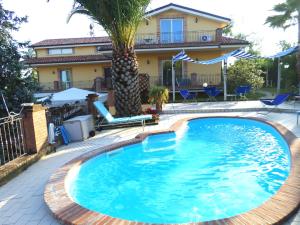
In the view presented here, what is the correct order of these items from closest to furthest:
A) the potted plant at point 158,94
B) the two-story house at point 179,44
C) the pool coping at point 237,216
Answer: the pool coping at point 237,216 < the potted plant at point 158,94 < the two-story house at point 179,44

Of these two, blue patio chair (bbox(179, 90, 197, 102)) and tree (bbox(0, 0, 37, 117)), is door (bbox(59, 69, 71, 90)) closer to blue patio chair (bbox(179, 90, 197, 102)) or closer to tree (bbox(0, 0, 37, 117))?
blue patio chair (bbox(179, 90, 197, 102))

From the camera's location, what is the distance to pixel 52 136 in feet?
28.0

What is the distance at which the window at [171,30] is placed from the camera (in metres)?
23.4

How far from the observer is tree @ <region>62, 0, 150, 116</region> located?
11.0 m

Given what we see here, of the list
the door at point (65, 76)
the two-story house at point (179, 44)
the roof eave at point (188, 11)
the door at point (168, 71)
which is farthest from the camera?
the door at point (65, 76)

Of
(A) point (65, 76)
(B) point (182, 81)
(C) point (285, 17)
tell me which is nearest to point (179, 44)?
(B) point (182, 81)

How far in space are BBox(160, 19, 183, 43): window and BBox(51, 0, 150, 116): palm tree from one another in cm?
1187

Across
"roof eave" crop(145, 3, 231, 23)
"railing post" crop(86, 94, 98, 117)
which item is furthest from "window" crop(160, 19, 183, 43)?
"railing post" crop(86, 94, 98, 117)

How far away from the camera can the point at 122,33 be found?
38.1 ft

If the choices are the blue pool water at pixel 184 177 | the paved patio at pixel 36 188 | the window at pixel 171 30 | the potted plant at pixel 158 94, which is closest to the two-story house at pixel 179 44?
the window at pixel 171 30

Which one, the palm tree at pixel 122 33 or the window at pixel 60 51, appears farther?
the window at pixel 60 51

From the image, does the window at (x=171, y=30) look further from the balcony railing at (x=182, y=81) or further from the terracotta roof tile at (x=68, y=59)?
the terracotta roof tile at (x=68, y=59)

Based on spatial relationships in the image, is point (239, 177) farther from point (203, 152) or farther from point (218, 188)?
point (203, 152)

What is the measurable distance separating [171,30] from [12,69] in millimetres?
17163
